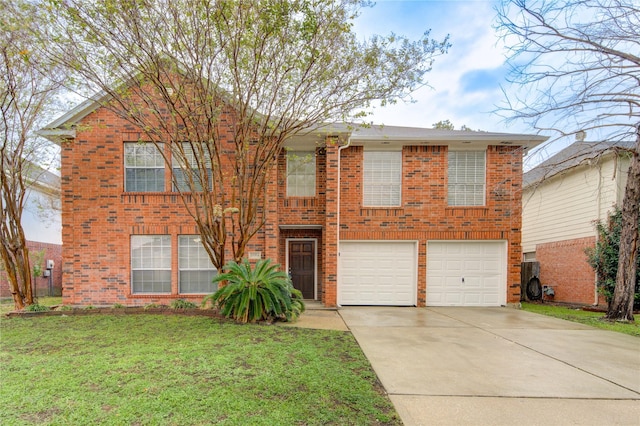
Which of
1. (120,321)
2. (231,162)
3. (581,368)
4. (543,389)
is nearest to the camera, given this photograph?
(543,389)

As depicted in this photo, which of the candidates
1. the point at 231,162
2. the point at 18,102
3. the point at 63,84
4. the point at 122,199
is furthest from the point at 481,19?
the point at 18,102

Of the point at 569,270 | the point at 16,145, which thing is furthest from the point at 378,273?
the point at 16,145

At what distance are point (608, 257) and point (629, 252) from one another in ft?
7.71

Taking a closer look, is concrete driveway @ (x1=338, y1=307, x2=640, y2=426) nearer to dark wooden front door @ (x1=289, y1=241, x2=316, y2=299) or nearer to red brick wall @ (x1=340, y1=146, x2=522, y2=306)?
red brick wall @ (x1=340, y1=146, x2=522, y2=306)

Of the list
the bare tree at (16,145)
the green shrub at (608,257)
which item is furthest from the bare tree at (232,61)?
the green shrub at (608,257)

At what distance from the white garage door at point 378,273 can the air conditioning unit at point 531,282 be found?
20.1ft

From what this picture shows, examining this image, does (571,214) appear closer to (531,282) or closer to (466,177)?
(531,282)

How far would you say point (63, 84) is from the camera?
744 centimetres

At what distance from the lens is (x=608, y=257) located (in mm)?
10430

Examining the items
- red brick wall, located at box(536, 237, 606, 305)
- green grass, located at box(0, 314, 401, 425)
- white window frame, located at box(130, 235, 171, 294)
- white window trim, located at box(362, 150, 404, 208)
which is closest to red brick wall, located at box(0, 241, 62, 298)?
Result: white window frame, located at box(130, 235, 171, 294)

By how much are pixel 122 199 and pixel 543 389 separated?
402 inches

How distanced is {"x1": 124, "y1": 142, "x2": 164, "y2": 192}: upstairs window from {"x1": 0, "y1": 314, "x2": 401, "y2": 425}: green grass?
445cm

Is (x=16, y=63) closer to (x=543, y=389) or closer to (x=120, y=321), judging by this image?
(x=120, y=321)

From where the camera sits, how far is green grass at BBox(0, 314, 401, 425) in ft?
10.4
